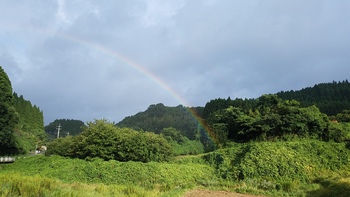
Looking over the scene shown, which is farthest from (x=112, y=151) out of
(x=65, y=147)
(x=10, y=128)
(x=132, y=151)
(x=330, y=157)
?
(x=10, y=128)

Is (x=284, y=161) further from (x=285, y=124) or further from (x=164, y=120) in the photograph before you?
(x=164, y=120)

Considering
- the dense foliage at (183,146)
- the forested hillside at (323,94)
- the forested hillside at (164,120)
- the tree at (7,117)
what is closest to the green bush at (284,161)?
the dense foliage at (183,146)

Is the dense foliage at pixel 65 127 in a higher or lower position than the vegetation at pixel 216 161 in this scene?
higher

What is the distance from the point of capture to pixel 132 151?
24.1 meters

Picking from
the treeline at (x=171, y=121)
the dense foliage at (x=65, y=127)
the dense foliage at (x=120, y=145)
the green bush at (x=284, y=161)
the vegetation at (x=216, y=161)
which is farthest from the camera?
the dense foliage at (x=65, y=127)

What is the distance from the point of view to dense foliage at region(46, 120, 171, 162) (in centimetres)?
2391

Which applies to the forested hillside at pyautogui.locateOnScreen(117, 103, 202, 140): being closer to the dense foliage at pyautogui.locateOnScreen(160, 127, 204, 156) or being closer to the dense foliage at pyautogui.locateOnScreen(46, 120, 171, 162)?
the dense foliage at pyautogui.locateOnScreen(160, 127, 204, 156)

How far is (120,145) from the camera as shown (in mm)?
24047

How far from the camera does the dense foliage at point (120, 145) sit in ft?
78.4

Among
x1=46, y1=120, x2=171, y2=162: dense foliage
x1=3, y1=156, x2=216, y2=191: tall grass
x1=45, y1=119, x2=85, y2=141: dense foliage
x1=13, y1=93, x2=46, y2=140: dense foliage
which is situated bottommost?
x1=3, y1=156, x2=216, y2=191: tall grass

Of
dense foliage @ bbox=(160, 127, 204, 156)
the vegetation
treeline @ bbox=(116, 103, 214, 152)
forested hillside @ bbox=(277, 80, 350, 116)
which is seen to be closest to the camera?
the vegetation

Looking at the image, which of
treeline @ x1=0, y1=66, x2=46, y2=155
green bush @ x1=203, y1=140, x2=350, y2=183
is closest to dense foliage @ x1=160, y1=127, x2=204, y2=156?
treeline @ x1=0, y1=66, x2=46, y2=155

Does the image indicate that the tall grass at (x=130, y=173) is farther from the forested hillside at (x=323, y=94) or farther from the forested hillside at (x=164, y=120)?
the forested hillside at (x=323, y=94)

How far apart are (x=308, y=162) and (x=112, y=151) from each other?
14245mm
